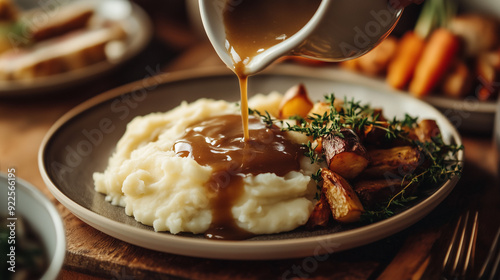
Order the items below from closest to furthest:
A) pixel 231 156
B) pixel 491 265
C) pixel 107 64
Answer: pixel 491 265 < pixel 231 156 < pixel 107 64

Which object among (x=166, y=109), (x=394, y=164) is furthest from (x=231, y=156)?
(x=166, y=109)

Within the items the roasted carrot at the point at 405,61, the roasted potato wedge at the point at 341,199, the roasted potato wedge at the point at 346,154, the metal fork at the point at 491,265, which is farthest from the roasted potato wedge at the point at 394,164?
the roasted carrot at the point at 405,61

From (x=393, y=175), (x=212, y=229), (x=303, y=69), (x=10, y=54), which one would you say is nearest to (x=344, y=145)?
(x=393, y=175)

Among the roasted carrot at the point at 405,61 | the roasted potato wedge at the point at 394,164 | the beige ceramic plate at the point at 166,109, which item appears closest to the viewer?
the beige ceramic plate at the point at 166,109

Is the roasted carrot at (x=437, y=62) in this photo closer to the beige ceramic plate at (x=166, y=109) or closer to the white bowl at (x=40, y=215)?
the beige ceramic plate at (x=166, y=109)

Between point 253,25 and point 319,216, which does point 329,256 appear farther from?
point 253,25

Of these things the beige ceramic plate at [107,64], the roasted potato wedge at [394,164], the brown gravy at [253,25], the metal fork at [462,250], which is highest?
the brown gravy at [253,25]

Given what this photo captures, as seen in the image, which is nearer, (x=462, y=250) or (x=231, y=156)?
(x=462, y=250)
